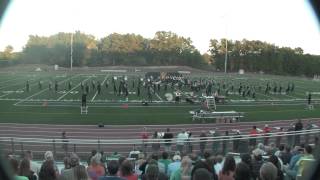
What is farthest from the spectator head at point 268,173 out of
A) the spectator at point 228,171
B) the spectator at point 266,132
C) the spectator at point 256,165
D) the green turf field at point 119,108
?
the green turf field at point 119,108

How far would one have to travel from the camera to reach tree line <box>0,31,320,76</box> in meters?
88.3

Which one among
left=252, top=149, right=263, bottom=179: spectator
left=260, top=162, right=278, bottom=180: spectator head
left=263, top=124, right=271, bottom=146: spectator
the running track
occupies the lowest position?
the running track

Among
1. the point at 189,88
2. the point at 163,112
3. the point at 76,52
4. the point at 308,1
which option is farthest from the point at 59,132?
the point at 76,52

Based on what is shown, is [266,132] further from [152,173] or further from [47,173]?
[47,173]

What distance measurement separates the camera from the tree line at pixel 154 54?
290 feet

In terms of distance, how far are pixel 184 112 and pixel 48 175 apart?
76.6ft

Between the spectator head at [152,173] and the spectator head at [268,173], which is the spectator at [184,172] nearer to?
the spectator head at [152,173]

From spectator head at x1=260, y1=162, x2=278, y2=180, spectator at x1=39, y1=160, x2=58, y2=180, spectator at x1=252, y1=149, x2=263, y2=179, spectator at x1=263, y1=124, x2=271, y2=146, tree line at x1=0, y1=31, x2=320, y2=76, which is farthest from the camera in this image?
tree line at x1=0, y1=31, x2=320, y2=76

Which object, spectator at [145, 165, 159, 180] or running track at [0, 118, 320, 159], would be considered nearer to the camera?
spectator at [145, 165, 159, 180]

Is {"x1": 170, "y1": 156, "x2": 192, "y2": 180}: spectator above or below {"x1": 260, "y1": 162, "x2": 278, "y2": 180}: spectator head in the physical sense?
below

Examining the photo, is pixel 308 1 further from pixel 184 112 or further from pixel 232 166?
pixel 184 112

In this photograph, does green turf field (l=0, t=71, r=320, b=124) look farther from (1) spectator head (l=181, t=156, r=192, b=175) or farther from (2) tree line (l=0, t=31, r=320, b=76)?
(2) tree line (l=0, t=31, r=320, b=76)

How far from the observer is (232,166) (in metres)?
4.78

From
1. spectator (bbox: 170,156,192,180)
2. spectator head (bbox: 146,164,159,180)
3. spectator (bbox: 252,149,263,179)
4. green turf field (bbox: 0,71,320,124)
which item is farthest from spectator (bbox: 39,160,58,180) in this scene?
green turf field (bbox: 0,71,320,124)
